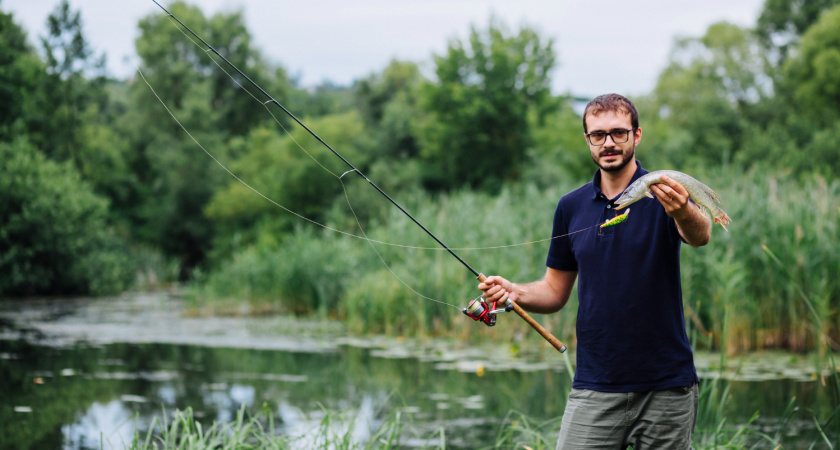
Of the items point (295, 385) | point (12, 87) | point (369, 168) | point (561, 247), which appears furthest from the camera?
point (369, 168)

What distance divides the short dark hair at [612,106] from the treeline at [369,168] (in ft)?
18.0

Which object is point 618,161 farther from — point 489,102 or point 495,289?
point 489,102

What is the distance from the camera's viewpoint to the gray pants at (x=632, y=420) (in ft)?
8.09

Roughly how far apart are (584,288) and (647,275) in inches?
8.3

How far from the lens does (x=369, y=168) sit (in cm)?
2656

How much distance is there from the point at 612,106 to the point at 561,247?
1.62 feet

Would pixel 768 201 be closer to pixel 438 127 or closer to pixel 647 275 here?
pixel 647 275

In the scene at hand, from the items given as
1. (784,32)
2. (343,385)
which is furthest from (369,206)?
(784,32)

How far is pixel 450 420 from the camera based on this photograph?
624cm

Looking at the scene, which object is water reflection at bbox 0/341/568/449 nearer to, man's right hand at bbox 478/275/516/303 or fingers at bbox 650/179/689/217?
man's right hand at bbox 478/275/516/303

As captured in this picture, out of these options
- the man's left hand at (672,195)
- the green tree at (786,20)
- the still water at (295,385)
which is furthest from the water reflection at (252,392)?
the green tree at (786,20)

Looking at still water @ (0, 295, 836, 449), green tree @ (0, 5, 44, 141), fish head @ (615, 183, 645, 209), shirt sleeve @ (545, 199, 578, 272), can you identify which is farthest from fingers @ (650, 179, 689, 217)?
green tree @ (0, 5, 44, 141)

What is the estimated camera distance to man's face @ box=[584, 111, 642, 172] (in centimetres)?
252

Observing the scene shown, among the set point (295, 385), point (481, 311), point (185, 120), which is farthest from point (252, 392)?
point (185, 120)
